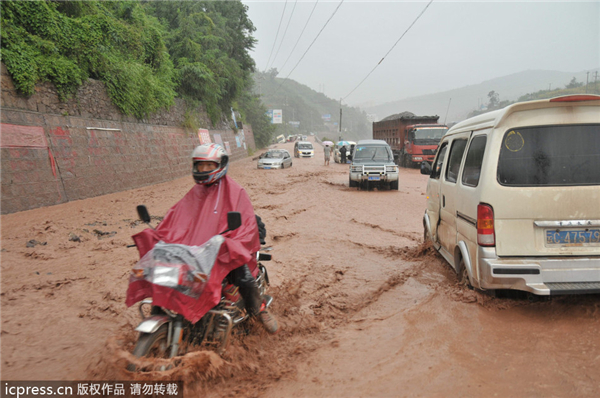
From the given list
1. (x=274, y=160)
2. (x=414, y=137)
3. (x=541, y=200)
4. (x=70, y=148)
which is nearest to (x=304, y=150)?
(x=274, y=160)

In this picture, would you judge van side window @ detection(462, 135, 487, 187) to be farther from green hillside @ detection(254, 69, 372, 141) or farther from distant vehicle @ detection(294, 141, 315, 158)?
green hillside @ detection(254, 69, 372, 141)

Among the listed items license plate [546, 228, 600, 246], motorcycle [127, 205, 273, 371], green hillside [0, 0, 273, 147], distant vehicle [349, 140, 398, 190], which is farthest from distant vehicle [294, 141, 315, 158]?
motorcycle [127, 205, 273, 371]

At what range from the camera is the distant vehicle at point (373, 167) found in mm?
15719

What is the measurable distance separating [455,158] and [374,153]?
38.6 feet

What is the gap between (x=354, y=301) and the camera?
499 cm

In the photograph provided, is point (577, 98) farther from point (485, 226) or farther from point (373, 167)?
point (373, 167)

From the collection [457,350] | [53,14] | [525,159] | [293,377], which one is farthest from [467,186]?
[53,14]

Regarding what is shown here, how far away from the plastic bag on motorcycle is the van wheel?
2865mm

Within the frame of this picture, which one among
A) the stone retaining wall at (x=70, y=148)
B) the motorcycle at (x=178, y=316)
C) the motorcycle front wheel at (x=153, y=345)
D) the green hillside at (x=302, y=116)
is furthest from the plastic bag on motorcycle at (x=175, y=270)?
the green hillside at (x=302, y=116)

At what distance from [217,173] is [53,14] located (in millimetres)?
11932

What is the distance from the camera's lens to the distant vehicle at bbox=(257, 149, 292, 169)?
25.9 m

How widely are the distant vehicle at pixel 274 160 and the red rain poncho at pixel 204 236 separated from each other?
73.7ft

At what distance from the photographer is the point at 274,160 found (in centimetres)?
2616

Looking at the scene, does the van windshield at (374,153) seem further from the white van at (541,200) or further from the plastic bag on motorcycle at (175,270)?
the plastic bag on motorcycle at (175,270)
